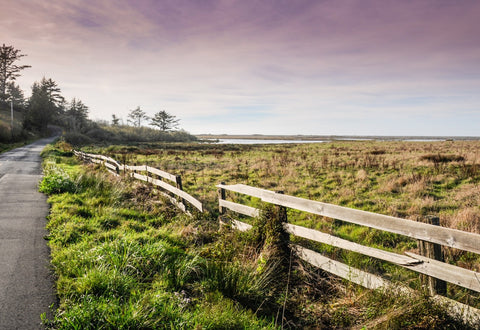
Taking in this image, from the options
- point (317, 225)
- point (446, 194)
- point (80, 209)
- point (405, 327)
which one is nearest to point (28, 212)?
point (80, 209)

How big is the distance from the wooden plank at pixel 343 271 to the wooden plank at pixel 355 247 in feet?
0.90

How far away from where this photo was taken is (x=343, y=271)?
4125mm

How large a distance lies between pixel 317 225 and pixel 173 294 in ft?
15.3

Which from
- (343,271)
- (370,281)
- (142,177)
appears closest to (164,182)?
(142,177)

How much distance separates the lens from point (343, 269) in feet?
13.5

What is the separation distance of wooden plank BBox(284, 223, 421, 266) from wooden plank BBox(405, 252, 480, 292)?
0.10 metres

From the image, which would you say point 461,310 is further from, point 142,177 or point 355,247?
point 142,177

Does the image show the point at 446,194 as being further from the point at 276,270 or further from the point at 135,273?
the point at 135,273

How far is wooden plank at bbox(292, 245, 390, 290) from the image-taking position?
372cm

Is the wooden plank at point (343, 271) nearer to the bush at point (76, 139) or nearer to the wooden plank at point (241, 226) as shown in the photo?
the wooden plank at point (241, 226)

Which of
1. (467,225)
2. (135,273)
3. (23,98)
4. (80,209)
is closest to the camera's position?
(135,273)

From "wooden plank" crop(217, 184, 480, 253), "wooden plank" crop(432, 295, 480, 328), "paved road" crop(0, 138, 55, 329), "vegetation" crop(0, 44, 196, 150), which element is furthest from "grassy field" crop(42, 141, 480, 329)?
"vegetation" crop(0, 44, 196, 150)

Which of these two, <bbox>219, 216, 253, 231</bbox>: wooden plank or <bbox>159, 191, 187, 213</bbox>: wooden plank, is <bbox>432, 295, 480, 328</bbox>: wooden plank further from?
<bbox>159, 191, 187, 213</bbox>: wooden plank

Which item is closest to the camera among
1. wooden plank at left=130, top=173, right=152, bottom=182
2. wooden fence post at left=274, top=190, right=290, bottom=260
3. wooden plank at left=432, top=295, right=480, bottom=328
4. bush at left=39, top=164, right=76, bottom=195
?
wooden plank at left=432, top=295, right=480, bottom=328
